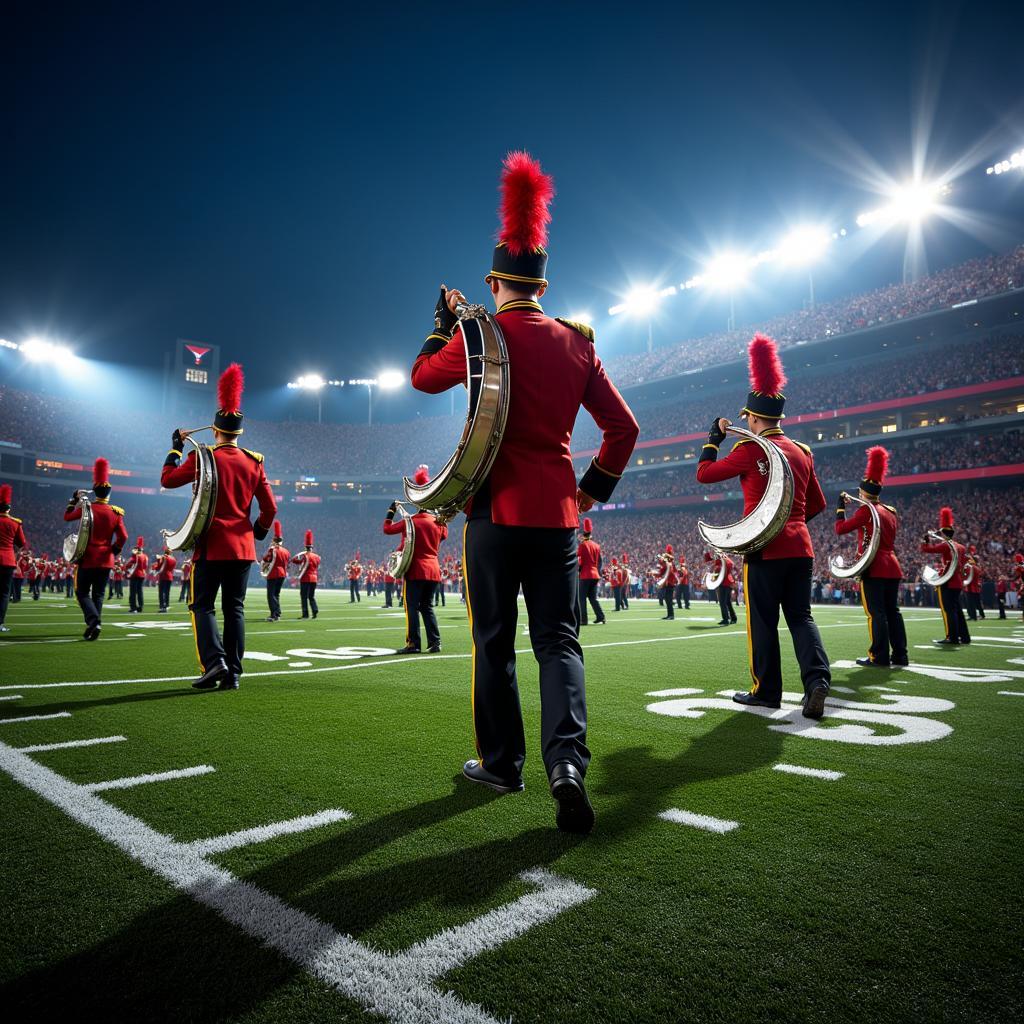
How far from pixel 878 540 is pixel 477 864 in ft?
22.5

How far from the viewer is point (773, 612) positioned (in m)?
4.89

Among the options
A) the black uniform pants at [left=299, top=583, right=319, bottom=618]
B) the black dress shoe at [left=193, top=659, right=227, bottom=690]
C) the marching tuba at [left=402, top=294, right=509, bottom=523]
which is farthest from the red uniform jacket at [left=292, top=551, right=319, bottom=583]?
the marching tuba at [left=402, top=294, right=509, bottom=523]

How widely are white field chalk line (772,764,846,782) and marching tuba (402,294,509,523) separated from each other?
197 centimetres

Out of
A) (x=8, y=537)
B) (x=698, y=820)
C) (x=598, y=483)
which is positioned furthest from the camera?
(x=8, y=537)

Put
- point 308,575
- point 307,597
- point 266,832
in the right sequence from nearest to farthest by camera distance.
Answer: point 266,832
point 307,597
point 308,575

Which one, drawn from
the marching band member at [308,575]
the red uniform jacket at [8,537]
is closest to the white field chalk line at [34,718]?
the red uniform jacket at [8,537]

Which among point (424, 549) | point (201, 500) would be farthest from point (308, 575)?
point (201, 500)

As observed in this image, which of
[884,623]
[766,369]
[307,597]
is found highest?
[766,369]

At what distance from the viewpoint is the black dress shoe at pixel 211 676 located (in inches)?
209

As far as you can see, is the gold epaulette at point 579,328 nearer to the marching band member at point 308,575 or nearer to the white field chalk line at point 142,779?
the white field chalk line at point 142,779

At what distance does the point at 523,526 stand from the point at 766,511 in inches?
112

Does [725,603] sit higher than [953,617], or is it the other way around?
[725,603]

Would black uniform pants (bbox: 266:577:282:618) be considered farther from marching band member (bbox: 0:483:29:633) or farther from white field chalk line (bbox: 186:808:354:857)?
white field chalk line (bbox: 186:808:354:857)

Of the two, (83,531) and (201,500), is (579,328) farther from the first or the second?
(83,531)
